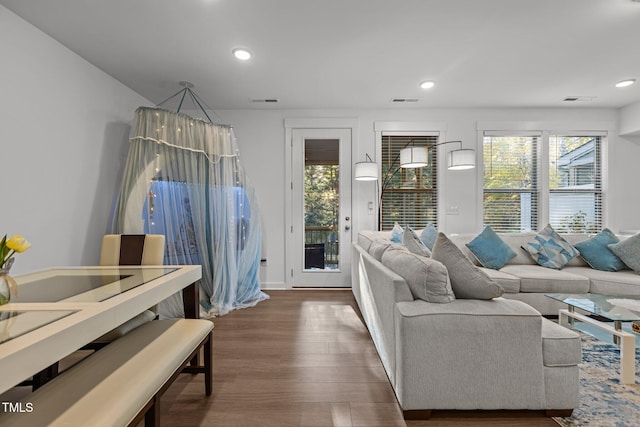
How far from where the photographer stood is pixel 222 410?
1.59 metres

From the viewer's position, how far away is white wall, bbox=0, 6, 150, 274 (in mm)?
2094

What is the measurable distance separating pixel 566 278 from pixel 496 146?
206cm

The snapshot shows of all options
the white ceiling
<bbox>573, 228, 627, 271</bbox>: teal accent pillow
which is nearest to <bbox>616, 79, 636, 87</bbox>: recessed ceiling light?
the white ceiling

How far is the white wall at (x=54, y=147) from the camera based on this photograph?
2.09 metres

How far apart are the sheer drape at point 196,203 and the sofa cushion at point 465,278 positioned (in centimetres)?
226

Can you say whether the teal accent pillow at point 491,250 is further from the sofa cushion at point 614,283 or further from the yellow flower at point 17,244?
the yellow flower at point 17,244

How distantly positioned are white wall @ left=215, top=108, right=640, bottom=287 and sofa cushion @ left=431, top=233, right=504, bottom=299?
7.73 feet

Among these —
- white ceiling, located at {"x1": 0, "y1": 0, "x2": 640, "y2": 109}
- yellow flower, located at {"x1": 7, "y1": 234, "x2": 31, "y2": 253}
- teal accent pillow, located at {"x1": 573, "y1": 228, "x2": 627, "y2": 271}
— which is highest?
white ceiling, located at {"x1": 0, "y1": 0, "x2": 640, "y2": 109}

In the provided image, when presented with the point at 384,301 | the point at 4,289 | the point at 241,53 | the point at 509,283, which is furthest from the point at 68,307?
the point at 509,283

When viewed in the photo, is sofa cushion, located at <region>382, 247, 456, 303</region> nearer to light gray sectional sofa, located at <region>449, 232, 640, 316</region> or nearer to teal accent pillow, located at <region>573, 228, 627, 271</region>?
light gray sectional sofa, located at <region>449, 232, 640, 316</region>

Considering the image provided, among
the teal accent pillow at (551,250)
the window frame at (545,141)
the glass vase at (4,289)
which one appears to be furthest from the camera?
the window frame at (545,141)

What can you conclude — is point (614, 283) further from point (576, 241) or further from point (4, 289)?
point (4, 289)

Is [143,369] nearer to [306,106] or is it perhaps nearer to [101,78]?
[101,78]

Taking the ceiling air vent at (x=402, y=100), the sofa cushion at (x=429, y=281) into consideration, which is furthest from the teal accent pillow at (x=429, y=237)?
the sofa cushion at (x=429, y=281)
